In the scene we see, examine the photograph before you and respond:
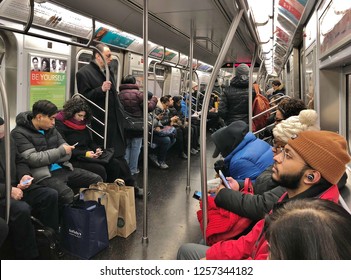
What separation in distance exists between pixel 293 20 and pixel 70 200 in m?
3.82

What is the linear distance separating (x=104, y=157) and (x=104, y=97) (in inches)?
31.2

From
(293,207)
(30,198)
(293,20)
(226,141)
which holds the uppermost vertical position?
(293,20)

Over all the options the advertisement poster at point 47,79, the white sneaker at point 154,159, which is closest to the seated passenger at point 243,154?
the advertisement poster at point 47,79

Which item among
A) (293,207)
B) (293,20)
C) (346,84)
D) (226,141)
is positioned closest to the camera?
(293,207)

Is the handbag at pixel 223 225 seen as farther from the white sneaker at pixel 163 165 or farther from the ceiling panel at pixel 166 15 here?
the white sneaker at pixel 163 165

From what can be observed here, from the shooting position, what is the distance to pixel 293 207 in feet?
2.86

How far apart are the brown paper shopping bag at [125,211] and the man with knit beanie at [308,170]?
1.48 meters

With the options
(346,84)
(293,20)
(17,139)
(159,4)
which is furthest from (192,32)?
(17,139)

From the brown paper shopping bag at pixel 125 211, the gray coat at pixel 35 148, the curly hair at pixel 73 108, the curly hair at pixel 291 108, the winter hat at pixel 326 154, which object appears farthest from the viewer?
the curly hair at pixel 73 108

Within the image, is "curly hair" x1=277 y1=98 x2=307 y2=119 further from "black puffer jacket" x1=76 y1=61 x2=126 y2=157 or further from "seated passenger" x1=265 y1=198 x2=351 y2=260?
"seated passenger" x1=265 y1=198 x2=351 y2=260

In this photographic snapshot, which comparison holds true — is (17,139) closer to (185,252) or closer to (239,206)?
(185,252)

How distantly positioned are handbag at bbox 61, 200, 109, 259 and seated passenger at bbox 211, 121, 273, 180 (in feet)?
3.65

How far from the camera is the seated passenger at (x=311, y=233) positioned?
75 cm

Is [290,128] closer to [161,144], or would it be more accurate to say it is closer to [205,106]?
[205,106]
